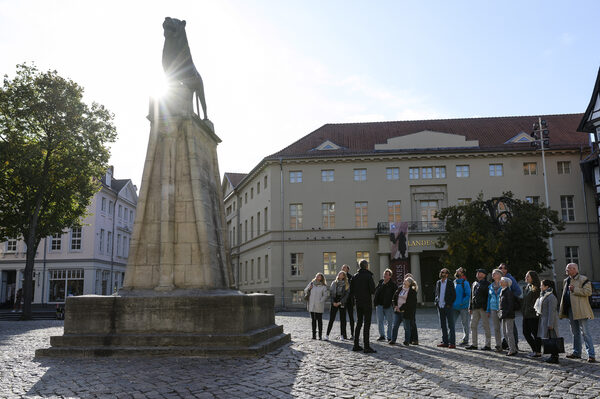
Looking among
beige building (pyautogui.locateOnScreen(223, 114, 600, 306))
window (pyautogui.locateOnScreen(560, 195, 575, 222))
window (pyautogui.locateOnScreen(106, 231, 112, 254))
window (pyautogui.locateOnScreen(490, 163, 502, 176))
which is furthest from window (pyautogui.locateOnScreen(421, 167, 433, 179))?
window (pyautogui.locateOnScreen(106, 231, 112, 254))

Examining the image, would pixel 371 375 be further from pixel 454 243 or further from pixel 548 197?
pixel 548 197

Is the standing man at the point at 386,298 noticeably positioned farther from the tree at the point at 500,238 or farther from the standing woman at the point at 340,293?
the tree at the point at 500,238

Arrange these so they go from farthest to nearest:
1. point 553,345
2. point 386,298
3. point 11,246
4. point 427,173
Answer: point 11,246 → point 427,173 → point 386,298 → point 553,345

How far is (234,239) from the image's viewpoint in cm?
5928

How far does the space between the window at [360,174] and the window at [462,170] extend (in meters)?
7.51

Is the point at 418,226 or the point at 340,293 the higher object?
the point at 418,226

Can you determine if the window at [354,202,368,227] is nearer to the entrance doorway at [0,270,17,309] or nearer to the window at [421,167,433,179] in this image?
the window at [421,167,433,179]

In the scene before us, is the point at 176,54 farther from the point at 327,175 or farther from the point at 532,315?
the point at 327,175

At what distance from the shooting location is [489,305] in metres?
11.2

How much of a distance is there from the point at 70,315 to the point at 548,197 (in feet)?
133

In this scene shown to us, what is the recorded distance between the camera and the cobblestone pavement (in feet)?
21.2

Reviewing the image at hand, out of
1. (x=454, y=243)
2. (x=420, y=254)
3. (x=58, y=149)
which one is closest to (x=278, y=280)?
(x=420, y=254)

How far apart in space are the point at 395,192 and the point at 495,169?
27.5 ft

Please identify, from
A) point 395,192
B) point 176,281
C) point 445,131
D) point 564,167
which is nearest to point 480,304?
point 176,281
